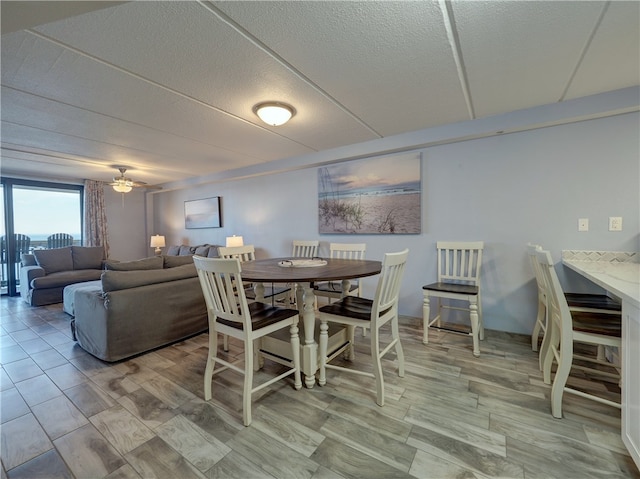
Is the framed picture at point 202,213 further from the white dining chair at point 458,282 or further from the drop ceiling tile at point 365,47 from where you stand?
the white dining chair at point 458,282

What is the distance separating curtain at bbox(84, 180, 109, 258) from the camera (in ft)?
17.7

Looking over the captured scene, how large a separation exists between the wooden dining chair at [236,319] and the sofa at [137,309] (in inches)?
43.0

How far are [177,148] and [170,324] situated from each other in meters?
2.30

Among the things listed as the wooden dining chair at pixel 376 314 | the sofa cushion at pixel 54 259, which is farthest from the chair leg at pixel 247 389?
the sofa cushion at pixel 54 259

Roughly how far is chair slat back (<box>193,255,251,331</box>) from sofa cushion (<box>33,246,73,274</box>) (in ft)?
15.6

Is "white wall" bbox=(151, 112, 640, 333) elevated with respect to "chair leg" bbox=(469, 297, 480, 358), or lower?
elevated

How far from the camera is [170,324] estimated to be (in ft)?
8.41

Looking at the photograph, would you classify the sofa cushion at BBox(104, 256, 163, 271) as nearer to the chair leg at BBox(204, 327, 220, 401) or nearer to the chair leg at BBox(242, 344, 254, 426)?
the chair leg at BBox(204, 327, 220, 401)

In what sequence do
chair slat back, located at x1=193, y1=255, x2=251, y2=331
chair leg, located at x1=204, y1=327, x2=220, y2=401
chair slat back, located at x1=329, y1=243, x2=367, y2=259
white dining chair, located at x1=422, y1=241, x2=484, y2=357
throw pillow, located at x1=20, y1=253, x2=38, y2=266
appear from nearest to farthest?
chair slat back, located at x1=193, y1=255, x2=251, y2=331
chair leg, located at x1=204, y1=327, x2=220, y2=401
white dining chair, located at x1=422, y1=241, x2=484, y2=357
chair slat back, located at x1=329, y1=243, x2=367, y2=259
throw pillow, located at x1=20, y1=253, x2=38, y2=266

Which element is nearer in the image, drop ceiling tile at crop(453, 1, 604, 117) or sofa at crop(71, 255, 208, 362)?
drop ceiling tile at crop(453, 1, 604, 117)

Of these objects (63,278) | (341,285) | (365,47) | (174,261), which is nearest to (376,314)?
(341,285)

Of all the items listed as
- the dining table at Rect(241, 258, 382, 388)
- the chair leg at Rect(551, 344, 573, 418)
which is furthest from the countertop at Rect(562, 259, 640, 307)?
the dining table at Rect(241, 258, 382, 388)

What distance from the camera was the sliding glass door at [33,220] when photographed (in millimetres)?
4719

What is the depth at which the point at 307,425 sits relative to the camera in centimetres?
148
